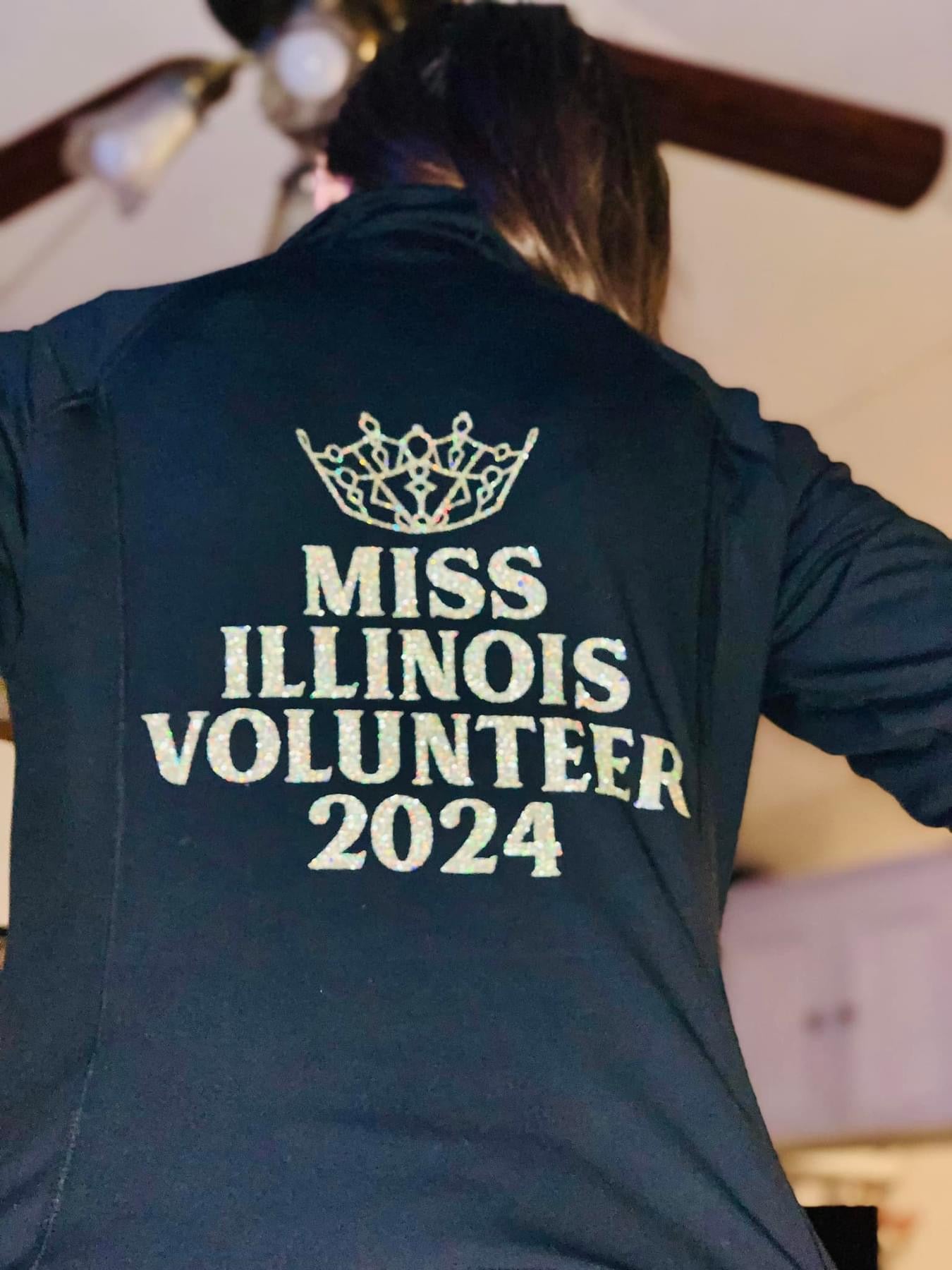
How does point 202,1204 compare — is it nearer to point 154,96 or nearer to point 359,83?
point 359,83

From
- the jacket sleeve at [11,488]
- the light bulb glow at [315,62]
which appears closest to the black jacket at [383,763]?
the jacket sleeve at [11,488]

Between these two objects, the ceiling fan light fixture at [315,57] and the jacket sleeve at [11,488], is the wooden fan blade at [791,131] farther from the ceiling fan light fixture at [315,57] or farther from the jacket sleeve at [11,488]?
the jacket sleeve at [11,488]

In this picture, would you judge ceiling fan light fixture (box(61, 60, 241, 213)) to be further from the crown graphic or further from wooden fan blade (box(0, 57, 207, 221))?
the crown graphic

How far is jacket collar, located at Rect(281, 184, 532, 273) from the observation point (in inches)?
28.6

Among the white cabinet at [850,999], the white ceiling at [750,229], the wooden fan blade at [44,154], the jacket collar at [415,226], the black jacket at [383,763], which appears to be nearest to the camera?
the black jacket at [383,763]

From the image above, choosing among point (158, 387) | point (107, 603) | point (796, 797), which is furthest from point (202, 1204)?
point (796, 797)

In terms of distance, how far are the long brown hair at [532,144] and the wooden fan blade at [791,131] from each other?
0.41 m

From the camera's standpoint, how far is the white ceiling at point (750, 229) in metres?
1.47

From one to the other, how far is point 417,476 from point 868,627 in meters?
0.28

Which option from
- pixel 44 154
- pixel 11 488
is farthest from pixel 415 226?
pixel 44 154

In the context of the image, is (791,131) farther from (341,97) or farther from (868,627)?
(868,627)

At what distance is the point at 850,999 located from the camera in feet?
8.97

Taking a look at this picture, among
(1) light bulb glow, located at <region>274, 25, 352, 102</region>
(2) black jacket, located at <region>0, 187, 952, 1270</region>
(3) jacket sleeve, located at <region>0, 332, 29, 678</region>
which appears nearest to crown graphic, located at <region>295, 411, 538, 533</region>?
(2) black jacket, located at <region>0, 187, 952, 1270</region>

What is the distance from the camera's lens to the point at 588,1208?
503mm
